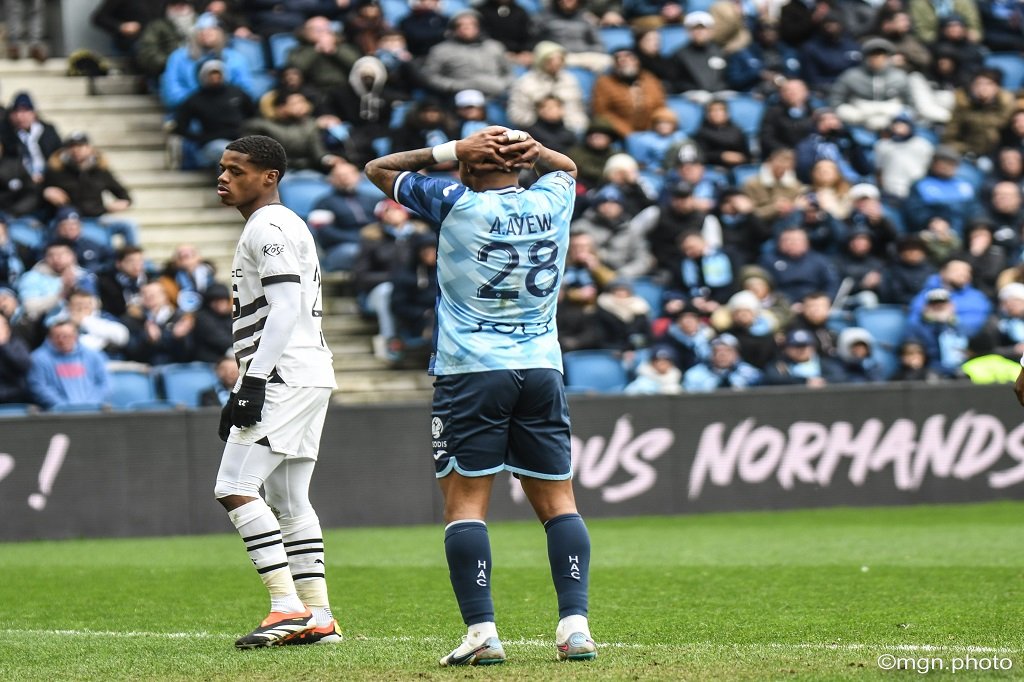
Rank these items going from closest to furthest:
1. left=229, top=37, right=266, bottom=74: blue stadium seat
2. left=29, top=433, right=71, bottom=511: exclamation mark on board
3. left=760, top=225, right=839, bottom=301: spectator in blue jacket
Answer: left=29, top=433, right=71, bottom=511: exclamation mark on board, left=760, top=225, right=839, bottom=301: spectator in blue jacket, left=229, top=37, right=266, bottom=74: blue stadium seat

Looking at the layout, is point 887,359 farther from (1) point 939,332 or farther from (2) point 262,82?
(2) point 262,82

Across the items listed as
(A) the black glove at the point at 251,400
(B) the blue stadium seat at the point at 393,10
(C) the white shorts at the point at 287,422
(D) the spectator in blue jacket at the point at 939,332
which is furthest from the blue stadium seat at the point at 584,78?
(A) the black glove at the point at 251,400

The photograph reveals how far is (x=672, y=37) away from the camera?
20.7 m

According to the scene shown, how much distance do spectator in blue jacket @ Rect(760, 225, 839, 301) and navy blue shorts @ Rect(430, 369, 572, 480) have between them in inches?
435

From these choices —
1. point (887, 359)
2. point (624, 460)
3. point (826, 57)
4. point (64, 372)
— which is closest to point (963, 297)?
point (887, 359)

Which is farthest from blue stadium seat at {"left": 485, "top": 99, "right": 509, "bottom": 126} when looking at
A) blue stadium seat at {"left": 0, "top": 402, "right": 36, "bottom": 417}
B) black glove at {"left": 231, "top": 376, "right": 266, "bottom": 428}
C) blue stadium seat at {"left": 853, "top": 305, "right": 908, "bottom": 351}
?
black glove at {"left": 231, "top": 376, "right": 266, "bottom": 428}

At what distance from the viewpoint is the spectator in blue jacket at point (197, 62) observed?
57.7ft

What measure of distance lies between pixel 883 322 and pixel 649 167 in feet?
11.4

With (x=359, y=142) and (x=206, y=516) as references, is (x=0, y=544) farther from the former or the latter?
(x=359, y=142)

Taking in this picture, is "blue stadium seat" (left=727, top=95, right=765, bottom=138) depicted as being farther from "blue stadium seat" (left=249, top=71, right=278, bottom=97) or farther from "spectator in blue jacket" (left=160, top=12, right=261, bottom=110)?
"spectator in blue jacket" (left=160, top=12, right=261, bottom=110)

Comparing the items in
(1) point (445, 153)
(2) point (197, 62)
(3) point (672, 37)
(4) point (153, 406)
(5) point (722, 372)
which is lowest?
(5) point (722, 372)

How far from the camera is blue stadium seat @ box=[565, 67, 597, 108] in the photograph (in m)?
19.5

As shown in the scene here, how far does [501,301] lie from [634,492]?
28.6 feet

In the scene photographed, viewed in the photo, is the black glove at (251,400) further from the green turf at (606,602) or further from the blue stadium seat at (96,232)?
the blue stadium seat at (96,232)
